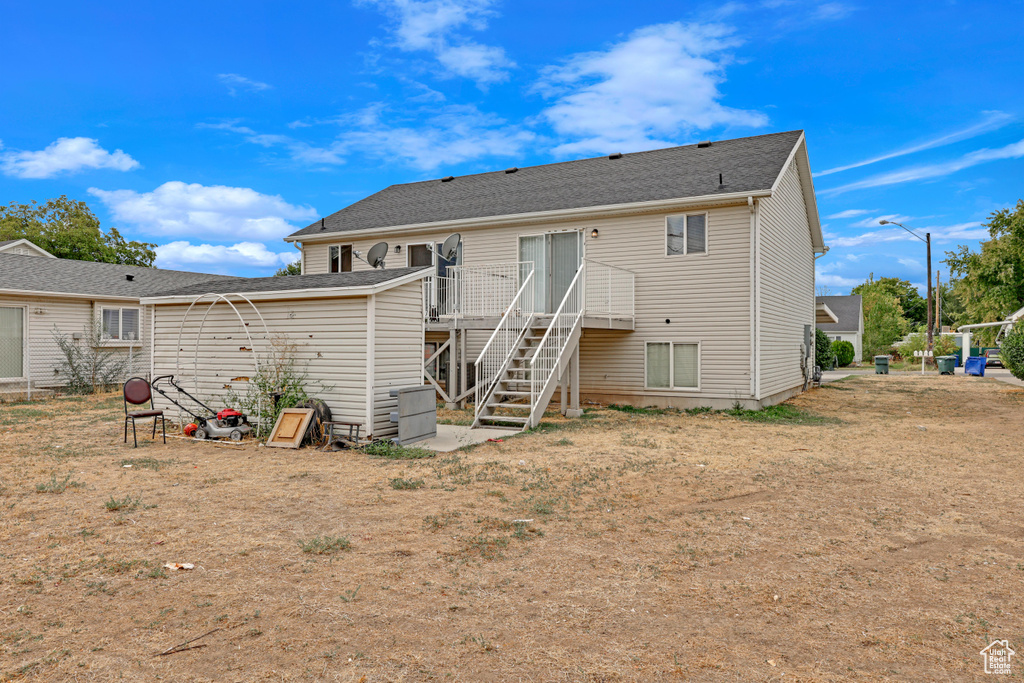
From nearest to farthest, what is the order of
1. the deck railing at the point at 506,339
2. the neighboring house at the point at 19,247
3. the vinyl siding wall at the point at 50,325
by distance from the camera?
1. the deck railing at the point at 506,339
2. the vinyl siding wall at the point at 50,325
3. the neighboring house at the point at 19,247

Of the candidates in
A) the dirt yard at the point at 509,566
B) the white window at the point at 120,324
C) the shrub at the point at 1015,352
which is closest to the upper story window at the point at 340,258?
the white window at the point at 120,324

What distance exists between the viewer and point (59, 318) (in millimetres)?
18406

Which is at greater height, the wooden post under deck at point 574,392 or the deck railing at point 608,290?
the deck railing at point 608,290

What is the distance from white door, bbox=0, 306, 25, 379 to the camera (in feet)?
56.0

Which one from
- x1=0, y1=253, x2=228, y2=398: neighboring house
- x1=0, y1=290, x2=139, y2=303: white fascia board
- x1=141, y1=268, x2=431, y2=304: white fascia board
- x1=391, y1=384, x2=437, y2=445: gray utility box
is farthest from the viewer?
x1=0, y1=253, x2=228, y2=398: neighboring house

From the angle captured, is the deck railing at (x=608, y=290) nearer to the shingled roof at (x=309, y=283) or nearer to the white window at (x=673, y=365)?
the white window at (x=673, y=365)

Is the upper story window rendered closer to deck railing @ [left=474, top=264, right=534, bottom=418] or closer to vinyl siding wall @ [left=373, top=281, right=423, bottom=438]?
deck railing @ [left=474, top=264, right=534, bottom=418]

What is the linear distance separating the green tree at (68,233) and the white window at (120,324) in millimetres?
25112

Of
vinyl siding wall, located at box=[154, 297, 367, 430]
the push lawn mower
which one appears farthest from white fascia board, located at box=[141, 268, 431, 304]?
the push lawn mower

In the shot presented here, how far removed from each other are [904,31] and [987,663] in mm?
16818

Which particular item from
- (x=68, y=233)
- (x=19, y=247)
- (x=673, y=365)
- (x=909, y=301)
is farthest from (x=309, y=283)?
(x=909, y=301)

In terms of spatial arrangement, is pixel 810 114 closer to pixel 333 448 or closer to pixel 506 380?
pixel 506 380

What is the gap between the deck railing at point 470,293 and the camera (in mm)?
14836

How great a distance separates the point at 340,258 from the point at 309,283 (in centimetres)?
880
